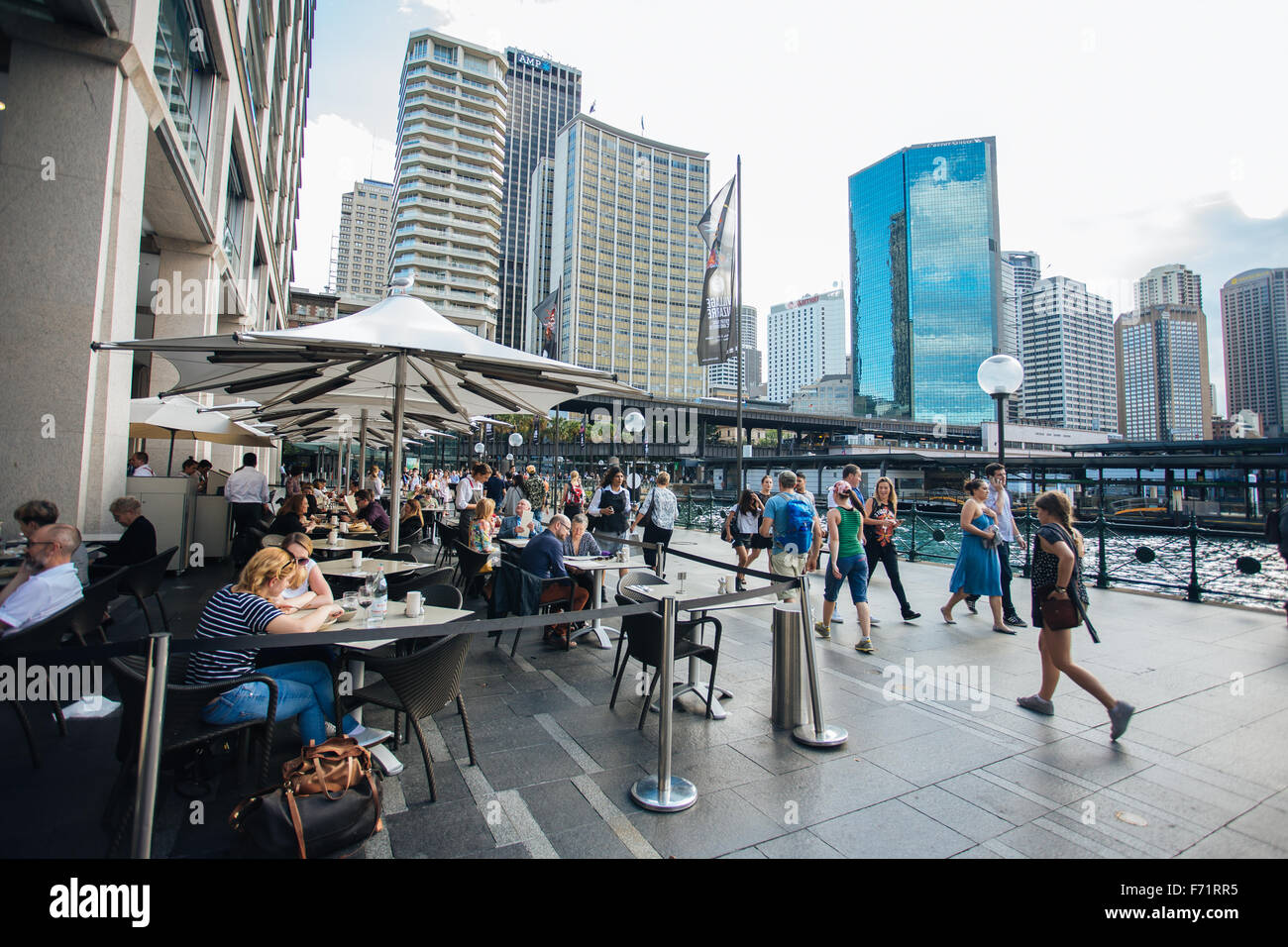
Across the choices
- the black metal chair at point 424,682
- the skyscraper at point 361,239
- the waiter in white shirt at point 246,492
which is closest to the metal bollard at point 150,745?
the black metal chair at point 424,682

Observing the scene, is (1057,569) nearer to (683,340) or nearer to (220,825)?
(220,825)

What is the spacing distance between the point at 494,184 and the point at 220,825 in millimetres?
114014

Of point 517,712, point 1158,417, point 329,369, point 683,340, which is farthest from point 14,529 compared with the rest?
point 1158,417

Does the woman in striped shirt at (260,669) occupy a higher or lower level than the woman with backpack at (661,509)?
lower

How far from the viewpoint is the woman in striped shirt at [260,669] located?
9.55 ft

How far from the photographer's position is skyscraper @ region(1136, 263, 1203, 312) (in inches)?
4469

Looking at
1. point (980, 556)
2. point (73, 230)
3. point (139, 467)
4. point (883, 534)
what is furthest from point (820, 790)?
point (139, 467)

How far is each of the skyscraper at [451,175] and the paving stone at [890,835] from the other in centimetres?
9751

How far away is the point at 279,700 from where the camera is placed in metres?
3.10

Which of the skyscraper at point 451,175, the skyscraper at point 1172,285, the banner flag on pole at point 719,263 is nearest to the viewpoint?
the banner flag on pole at point 719,263

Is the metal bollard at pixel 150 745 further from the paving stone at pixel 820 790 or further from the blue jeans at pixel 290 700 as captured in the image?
the paving stone at pixel 820 790

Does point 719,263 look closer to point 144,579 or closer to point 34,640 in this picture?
point 144,579

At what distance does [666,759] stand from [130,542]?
6263 mm

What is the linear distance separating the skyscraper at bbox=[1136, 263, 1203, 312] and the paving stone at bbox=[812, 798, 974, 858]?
157692 millimetres
